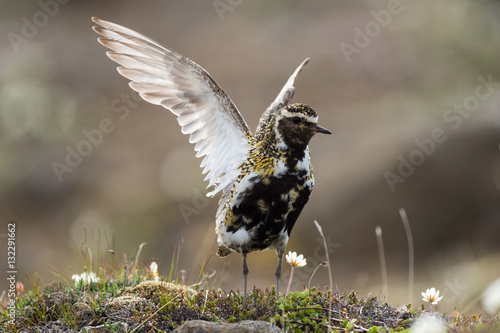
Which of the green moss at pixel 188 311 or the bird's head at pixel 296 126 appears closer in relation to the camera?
the green moss at pixel 188 311

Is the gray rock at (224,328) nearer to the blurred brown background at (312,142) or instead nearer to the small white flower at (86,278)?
the small white flower at (86,278)

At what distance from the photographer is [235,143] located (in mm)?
6859

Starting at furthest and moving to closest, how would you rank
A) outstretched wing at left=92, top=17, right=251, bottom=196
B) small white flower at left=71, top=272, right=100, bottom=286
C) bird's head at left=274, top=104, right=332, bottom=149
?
outstretched wing at left=92, top=17, right=251, bottom=196, small white flower at left=71, top=272, right=100, bottom=286, bird's head at left=274, top=104, right=332, bottom=149

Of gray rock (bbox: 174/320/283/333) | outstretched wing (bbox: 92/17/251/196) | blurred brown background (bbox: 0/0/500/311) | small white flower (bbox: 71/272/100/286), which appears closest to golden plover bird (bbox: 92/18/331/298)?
outstretched wing (bbox: 92/17/251/196)

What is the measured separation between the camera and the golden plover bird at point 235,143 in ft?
19.8

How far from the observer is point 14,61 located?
21.0 m

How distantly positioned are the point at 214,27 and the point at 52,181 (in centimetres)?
900

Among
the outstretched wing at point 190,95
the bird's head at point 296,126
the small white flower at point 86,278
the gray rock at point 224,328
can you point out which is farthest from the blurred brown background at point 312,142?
the gray rock at point 224,328

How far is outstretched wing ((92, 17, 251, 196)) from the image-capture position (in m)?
6.59

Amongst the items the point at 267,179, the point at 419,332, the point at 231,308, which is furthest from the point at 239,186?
the point at 419,332

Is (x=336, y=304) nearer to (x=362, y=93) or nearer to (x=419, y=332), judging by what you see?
(x=419, y=332)

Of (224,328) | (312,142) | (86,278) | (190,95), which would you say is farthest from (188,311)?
(312,142)

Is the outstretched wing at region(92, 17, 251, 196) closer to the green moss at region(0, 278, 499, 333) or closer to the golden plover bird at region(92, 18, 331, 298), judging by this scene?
the golden plover bird at region(92, 18, 331, 298)

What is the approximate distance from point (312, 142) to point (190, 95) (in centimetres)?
856
